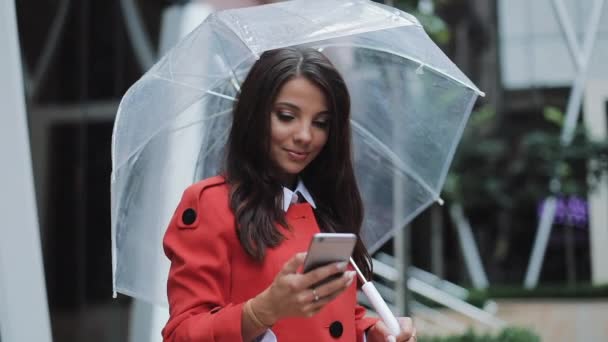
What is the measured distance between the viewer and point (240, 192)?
6.57 feet

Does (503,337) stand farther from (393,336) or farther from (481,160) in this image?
(393,336)

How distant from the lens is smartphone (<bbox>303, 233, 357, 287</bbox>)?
1542mm

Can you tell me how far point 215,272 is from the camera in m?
1.87

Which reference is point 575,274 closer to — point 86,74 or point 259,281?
point 86,74


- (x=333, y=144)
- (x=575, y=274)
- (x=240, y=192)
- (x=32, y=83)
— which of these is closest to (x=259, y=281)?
(x=240, y=192)

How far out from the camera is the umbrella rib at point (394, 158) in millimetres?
2818

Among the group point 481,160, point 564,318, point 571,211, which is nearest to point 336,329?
point 571,211

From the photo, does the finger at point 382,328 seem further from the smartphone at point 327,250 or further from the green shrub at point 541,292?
the green shrub at point 541,292

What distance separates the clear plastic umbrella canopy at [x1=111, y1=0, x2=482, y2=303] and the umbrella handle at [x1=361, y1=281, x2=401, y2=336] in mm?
612

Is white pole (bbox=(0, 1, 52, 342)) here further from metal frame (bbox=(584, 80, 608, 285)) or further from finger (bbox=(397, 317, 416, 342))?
metal frame (bbox=(584, 80, 608, 285))

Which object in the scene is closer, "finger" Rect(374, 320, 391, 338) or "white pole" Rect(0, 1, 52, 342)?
"finger" Rect(374, 320, 391, 338)

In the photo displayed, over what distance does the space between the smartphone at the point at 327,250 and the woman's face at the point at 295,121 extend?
45 cm

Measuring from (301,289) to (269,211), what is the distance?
414 millimetres

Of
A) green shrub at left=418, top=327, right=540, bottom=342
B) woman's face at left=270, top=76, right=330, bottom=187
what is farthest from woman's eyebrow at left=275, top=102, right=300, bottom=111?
green shrub at left=418, top=327, right=540, bottom=342
